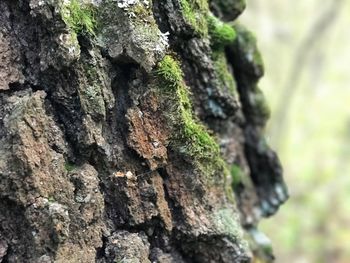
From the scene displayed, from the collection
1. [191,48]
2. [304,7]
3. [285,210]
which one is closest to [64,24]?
[191,48]

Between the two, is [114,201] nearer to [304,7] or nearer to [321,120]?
[304,7]

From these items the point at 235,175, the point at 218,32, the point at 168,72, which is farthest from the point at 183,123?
the point at 235,175

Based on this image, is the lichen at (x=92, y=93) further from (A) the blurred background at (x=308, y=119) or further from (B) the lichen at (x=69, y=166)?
(A) the blurred background at (x=308, y=119)

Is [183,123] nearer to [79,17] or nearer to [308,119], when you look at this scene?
[79,17]

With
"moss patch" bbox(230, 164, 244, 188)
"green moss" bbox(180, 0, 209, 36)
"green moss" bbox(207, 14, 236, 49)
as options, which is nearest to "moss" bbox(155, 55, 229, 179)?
"green moss" bbox(180, 0, 209, 36)

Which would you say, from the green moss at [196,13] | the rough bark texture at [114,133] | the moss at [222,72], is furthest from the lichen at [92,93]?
the moss at [222,72]

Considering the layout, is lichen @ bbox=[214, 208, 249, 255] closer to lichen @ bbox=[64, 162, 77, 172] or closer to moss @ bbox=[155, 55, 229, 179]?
moss @ bbox=[155, 55, 229, 179]

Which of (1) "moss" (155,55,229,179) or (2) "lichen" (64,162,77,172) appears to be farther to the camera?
(1) "moss" (155,55,229,179)
